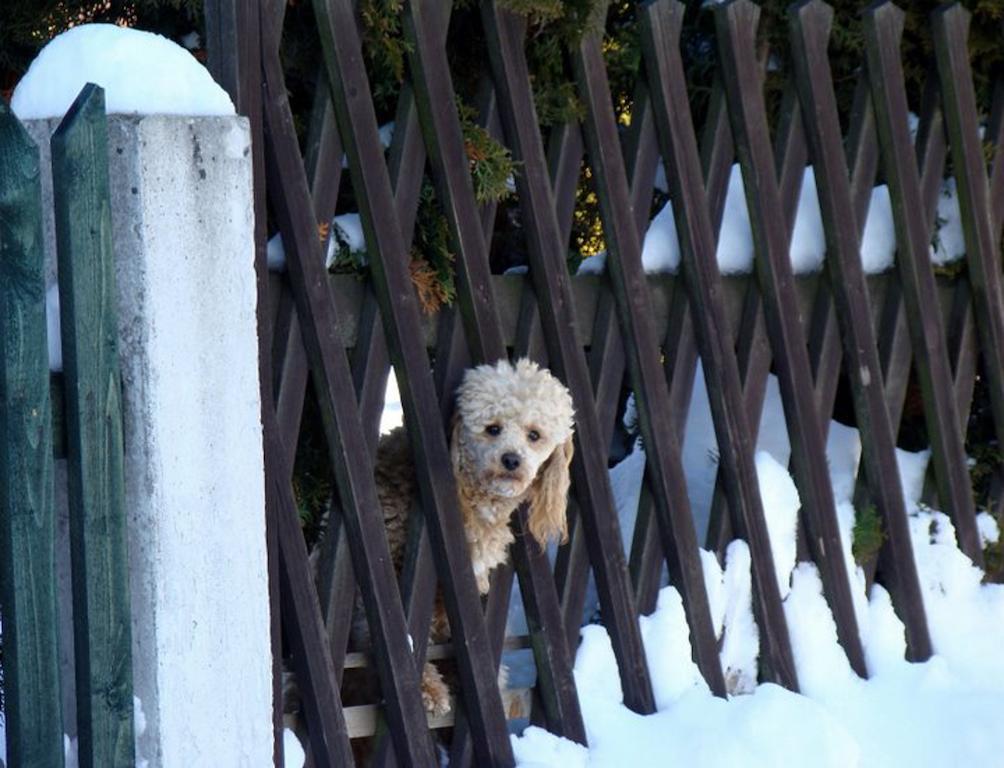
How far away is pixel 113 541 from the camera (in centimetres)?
290

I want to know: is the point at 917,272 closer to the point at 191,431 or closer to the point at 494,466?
the point at 494,466

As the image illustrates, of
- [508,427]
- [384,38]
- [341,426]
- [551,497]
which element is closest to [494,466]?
[508,427]

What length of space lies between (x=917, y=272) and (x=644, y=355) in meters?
1.22

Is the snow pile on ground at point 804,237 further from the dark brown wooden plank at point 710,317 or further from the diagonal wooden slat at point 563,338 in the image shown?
the diagonal wooden slat at point 563,338

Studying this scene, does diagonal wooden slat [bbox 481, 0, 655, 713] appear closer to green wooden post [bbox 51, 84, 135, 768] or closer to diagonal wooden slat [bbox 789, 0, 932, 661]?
diagonal wooden slat [bbox 789, 0, 932, 661]

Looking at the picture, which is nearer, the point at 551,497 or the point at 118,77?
the point at 118,77

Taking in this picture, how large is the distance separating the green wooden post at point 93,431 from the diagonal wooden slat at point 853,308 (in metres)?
2.75

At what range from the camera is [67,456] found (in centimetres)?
286

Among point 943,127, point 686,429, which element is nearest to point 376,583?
point 686,429

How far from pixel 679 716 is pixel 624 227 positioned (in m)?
1.44

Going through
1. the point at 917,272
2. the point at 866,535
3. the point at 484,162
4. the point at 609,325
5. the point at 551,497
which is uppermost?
the point at 484,162

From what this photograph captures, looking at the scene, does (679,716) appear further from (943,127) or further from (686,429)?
(943,127)

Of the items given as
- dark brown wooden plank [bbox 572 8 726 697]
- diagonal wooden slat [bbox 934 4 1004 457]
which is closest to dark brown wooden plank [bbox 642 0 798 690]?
dark brown wooden plank [bbox 572 8 726 697]

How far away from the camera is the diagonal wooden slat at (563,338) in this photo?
4.27 meters
